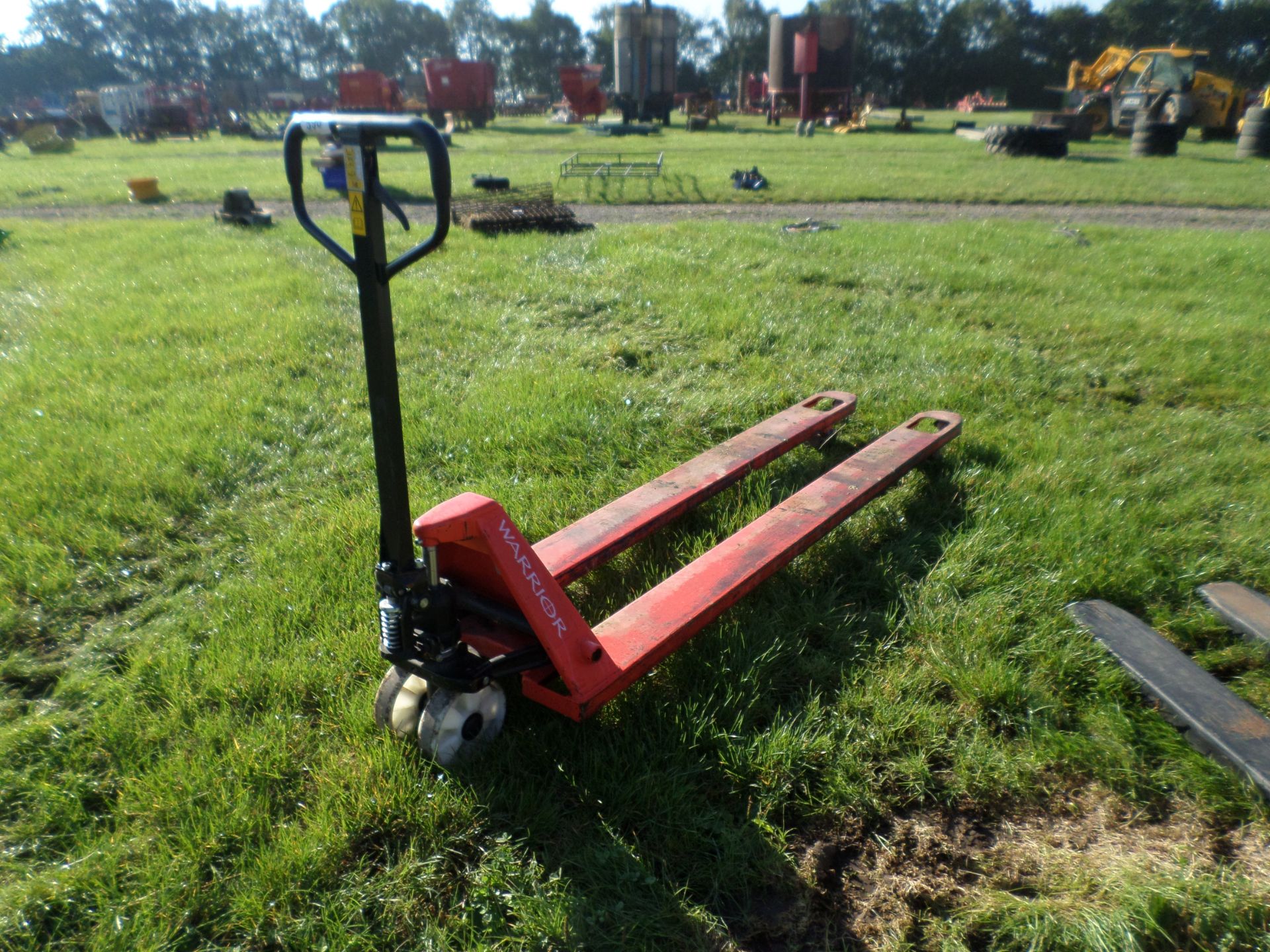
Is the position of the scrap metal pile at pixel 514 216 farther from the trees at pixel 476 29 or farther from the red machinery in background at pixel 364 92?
the trees at pixel 476 29

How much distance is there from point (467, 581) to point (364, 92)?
35646mm

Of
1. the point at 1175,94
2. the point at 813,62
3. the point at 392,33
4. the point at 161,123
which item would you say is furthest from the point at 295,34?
the point at 1175,94

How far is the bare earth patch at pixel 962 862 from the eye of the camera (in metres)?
1.69

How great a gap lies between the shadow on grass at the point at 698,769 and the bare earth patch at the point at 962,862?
18 millimetres

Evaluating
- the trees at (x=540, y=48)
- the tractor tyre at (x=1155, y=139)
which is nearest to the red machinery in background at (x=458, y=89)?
the tractor tyre at (x=1155, y=139)

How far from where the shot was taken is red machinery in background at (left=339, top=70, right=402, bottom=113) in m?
31.7

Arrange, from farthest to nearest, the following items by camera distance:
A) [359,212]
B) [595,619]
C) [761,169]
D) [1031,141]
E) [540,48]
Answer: [540,48] < [1031,141] < [761,169] < [595,619] < [359,212]

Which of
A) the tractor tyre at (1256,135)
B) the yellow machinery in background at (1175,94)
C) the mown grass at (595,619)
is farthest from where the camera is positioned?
the yellow machinery in background at (1175,94)

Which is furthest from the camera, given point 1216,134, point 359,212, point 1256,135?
point 1216,134

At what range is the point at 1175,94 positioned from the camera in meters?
21.7

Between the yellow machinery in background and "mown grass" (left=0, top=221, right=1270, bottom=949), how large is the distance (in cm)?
2221

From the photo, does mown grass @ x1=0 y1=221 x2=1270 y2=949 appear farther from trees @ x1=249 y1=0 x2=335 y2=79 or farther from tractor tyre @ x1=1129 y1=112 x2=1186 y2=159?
trees @ x1=249 y1=0 x2=335 y2=79

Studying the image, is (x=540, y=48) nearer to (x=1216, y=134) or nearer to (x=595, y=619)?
(x=1216, y=134)

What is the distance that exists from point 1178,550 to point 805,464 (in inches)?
59.2
